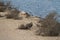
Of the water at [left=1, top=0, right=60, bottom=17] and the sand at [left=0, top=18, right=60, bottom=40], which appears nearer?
the sand at [left=0, top=18, right=60, bottom=40]

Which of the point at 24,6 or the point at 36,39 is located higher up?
the point at 36,39

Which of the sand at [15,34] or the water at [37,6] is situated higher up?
the sand at [15,34]

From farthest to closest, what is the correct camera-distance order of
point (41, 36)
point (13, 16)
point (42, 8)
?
point (42, 8) < point (13, 16) < point (41, 36)

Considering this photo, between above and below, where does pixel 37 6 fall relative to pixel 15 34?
below

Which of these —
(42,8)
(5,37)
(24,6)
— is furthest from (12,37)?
(24,6)

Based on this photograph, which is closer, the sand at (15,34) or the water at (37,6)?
the sand at (15,34)

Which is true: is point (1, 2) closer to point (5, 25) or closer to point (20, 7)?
point (20, 7)

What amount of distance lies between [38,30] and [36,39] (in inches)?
59.2

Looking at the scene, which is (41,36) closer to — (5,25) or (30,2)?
(5,25)

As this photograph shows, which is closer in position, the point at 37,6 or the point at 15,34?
the point at 15,34

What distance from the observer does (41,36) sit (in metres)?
13.1

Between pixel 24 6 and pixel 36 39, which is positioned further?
pixel 24 6

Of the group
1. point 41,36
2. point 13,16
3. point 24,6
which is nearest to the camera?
point 41,36

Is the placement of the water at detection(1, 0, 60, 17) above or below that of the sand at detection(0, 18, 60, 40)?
below
